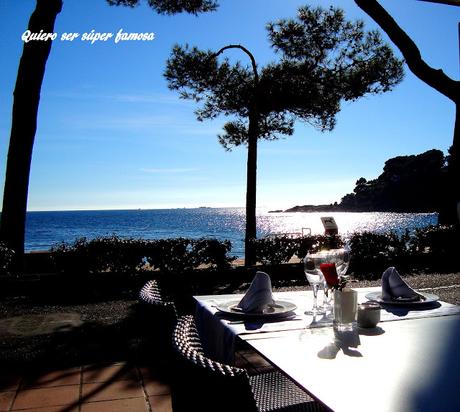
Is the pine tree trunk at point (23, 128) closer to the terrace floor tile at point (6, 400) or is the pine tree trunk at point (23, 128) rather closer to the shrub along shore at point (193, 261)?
the shrub along shore at point (193, 261)

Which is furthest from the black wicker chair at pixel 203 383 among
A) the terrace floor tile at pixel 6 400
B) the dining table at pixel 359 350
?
the terrace floor tile at pixel 6 400

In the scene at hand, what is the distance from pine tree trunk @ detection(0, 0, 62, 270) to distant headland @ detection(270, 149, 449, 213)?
5011 centimetres

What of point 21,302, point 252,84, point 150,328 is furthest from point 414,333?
point 252,84

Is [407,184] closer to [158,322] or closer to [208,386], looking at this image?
[158,322]

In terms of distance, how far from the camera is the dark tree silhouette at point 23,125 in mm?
7816

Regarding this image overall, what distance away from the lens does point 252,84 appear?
37.5 ft

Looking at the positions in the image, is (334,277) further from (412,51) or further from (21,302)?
(412,51)

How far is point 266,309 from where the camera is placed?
1.93m

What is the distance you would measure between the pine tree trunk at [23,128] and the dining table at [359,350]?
21.7ft

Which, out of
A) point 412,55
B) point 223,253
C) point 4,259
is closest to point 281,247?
point 223,253

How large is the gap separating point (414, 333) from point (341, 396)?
0.69 meters

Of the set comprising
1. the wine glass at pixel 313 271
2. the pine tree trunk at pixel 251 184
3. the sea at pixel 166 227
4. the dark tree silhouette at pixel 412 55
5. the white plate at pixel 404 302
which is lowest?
the sea at pixel 166 227

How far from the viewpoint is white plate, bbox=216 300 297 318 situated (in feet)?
6.04

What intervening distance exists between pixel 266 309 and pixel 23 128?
24.4ft
